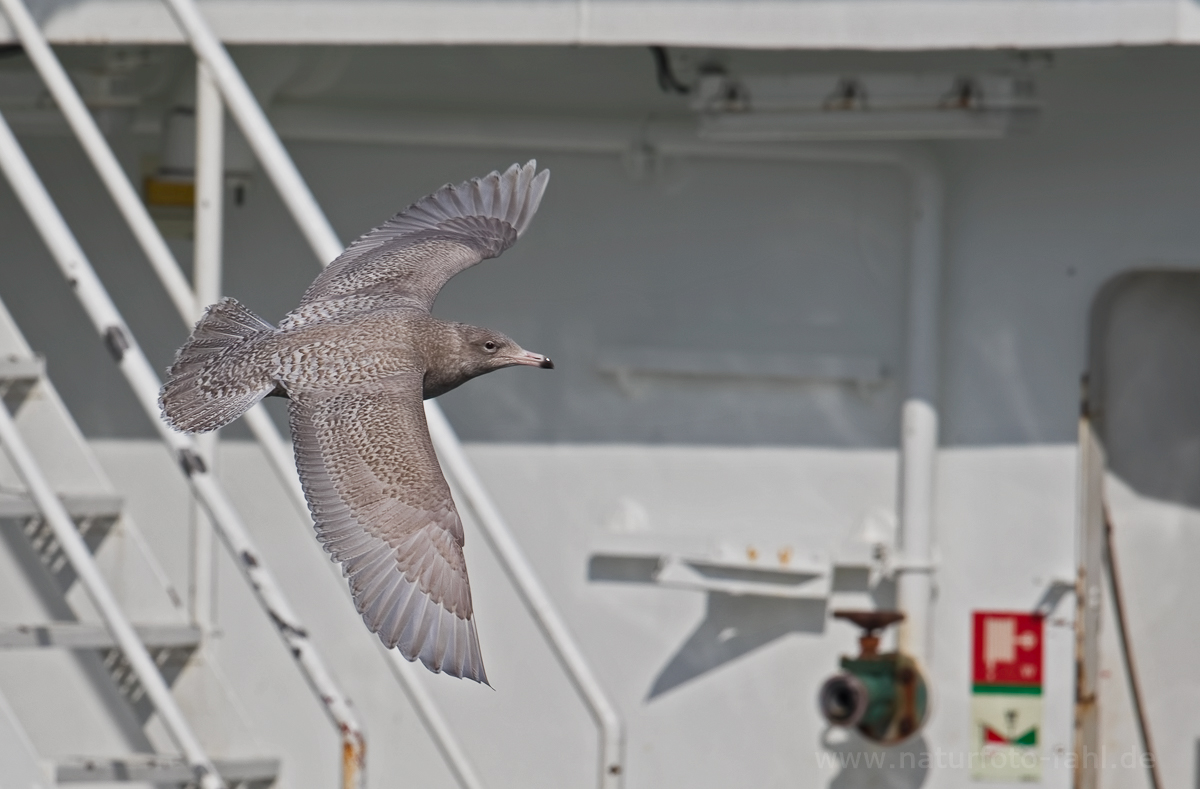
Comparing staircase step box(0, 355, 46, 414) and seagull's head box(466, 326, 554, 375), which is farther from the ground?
seagull's head box(466, 326, 554, 375)

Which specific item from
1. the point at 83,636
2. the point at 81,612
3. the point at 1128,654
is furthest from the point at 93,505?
the point at 1128,654

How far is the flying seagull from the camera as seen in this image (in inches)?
137

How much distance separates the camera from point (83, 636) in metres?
3.95

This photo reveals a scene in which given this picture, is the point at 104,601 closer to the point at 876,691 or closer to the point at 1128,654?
the point at 876,691

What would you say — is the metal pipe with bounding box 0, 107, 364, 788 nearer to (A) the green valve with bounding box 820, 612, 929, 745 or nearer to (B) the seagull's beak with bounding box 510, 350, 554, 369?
(B) the seagull's beak with bounding box 510, 350, 554, 369

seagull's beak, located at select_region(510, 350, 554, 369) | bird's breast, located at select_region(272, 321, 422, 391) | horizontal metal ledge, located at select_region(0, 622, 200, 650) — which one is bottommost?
horizontal metal ledge, located at select_region(0, 622, 200, 650)

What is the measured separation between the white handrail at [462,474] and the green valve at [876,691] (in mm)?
933

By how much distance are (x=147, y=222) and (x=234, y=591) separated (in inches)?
58.3

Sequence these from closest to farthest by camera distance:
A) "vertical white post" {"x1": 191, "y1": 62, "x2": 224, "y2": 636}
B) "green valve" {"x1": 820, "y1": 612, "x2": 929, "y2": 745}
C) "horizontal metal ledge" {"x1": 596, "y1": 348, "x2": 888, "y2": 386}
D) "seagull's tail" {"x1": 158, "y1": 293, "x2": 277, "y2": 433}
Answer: "seagull's tail" {"x1": 158, "y1": 293, "x2": 277, "y2": 433}, "vertical white post" {"x1": 191, "y1": 62, "x2": 224, "y2": 636}, "green valve" {"x1": 820, "y1": 612, "x2": 929, "y2": 745}, "horizontal metal ledge" {"x1": 596, "y1": 348, "x2": 888, "y2": 386}

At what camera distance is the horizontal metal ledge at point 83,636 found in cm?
379

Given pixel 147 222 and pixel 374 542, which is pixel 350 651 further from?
pixel 374 542

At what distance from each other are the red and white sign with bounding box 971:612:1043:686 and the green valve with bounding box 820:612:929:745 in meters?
0.25

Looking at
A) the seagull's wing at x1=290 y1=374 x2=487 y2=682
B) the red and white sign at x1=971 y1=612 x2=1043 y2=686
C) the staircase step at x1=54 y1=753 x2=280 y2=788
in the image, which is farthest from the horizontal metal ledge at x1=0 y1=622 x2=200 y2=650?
the red and white sign at x1=971 y1=612 x2=1043 y2=686

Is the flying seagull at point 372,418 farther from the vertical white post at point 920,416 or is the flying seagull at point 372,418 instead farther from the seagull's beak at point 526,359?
the vertical white post at point 920,416
